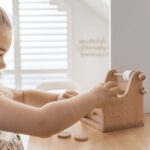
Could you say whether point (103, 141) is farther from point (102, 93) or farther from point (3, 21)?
point (3, 21)

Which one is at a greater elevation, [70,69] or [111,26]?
[111,26]

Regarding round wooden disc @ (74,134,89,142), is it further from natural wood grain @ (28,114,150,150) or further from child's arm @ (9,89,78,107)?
child's arm @ (9,89,78,107)

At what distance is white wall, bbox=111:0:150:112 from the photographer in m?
1.21

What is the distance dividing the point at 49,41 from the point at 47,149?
2.11 meters

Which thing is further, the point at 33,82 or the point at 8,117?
the point at 33,82

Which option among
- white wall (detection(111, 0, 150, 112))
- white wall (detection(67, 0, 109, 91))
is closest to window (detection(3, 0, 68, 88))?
white wall (detection(67, 0, 109, 91))

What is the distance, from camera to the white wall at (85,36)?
269cm

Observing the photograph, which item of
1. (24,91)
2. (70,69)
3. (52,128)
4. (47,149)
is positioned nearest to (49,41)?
(70,69)

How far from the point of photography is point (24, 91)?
95 centimetres

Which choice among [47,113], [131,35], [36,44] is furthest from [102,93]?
[36,44]

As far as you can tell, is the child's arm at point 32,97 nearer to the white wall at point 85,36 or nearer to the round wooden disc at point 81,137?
the round wooden disc at point 81,137

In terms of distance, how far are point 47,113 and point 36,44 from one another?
7.48ft

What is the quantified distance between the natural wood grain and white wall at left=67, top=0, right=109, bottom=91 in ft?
5.56

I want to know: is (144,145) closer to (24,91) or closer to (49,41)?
(24,91)
